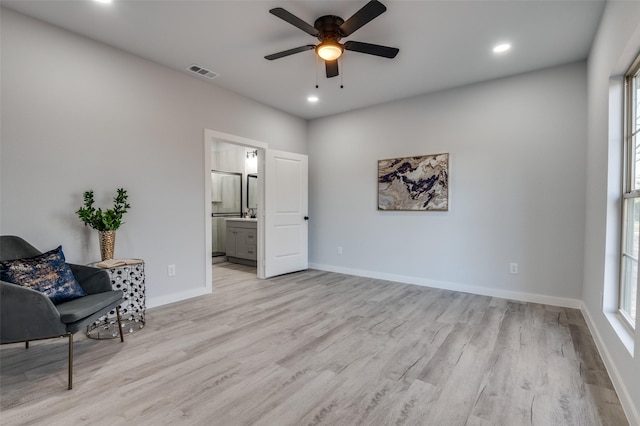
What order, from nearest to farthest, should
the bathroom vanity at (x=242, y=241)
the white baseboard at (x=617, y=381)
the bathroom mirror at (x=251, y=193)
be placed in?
1. the white baseboard at (x=617, y=381)
2. the bathroom vanity at (x=242, y=241)
3. the bathroom mirror at (x=251, y=193)

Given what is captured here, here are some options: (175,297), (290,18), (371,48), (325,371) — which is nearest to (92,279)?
(175,297)

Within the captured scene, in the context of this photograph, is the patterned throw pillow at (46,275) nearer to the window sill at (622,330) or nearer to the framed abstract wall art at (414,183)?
the window sill at (622,330)

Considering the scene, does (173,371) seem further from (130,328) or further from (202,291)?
(202,291)

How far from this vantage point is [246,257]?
18.8 ft

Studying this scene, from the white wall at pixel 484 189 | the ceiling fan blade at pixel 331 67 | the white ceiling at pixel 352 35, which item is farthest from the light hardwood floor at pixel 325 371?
the white ceiling at pixel 352 35

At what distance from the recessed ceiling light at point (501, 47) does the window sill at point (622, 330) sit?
248 cm

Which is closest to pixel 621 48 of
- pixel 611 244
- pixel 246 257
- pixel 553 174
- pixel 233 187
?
pixel 611 244

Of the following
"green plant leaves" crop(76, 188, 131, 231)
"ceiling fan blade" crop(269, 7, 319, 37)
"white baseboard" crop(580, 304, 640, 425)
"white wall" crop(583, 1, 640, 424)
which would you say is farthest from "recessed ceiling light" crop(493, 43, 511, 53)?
"green plant leaves" crop(76, 188, 131, 231)

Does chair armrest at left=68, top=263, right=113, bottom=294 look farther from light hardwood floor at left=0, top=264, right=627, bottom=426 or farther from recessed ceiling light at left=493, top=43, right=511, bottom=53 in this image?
recessed ceiling light at left=493, top=43, right=511, bottom=53

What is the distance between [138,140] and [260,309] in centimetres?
223

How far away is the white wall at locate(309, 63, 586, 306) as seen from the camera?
10.8 feet

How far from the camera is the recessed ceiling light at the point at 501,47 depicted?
2.91 m

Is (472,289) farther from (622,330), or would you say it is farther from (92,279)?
(92,279)

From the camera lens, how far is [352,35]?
280cm
